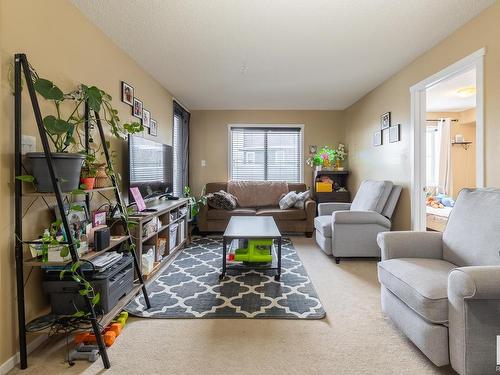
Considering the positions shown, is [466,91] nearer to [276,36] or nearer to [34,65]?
[276,36]

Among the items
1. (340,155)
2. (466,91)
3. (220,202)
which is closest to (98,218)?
(220,202)

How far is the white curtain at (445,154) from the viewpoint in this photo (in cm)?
542

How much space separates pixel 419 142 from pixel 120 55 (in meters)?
3.41

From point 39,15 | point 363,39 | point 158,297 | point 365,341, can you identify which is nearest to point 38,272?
point 158,297

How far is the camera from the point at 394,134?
3660 mm

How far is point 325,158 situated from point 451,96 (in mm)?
2229

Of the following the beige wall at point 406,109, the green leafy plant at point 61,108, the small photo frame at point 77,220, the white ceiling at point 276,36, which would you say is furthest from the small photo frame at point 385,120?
the small photo frame at point 77,220

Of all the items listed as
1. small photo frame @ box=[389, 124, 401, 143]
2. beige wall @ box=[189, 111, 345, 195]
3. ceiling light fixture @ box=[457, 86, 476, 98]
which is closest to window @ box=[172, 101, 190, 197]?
beige wall @ box=[189, 111, 345, 195]

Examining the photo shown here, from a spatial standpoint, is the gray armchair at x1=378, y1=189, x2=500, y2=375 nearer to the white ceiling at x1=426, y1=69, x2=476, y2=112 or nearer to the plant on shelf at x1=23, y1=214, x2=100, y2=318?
the plant on shelf at x1=23, y1=214, x2=100, y2=318

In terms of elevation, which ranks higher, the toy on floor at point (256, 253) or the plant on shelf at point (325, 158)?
the plant on shelf at point (325, 158)

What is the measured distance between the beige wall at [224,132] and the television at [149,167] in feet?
5.23

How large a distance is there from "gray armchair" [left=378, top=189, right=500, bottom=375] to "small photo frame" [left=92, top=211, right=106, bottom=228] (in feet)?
7.15

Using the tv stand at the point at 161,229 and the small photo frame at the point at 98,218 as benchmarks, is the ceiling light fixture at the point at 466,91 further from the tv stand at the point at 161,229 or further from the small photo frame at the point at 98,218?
the small photo frame at the point at 98,218

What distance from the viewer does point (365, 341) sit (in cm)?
180
